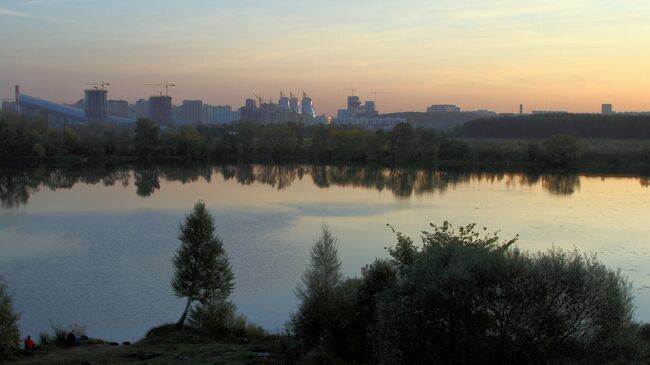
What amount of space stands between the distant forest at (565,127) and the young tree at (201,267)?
207 feet

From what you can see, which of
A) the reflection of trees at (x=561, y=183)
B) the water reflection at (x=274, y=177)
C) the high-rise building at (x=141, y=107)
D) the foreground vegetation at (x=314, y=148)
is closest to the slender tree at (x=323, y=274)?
the water reflection at (x=274, y=177)

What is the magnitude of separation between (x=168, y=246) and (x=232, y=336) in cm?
779

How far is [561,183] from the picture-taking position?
123ft

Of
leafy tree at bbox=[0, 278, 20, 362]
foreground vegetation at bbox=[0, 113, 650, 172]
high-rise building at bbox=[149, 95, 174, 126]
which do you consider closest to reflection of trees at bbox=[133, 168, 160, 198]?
foreground vegetation at bbox=[0, 113, 650, 172]

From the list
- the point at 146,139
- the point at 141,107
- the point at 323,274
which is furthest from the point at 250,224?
the point at 141,107

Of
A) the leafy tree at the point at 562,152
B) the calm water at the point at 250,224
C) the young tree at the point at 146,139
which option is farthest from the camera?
the young tree at the point at 146,139

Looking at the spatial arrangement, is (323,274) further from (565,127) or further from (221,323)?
(565,127)

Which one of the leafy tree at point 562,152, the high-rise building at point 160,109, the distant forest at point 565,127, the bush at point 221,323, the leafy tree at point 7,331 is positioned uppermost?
the high-rise building at point 160,109

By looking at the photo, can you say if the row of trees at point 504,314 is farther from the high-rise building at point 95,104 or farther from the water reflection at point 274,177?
the high-rise building at point 95,104

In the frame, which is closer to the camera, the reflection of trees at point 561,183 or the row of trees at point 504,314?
the row of trees at point 504,314

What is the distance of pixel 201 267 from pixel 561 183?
2987 cm

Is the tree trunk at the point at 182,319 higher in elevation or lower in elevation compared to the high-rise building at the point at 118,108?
lower

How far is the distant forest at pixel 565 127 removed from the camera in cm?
7119

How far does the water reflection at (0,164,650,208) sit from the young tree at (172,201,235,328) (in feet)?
64.4
